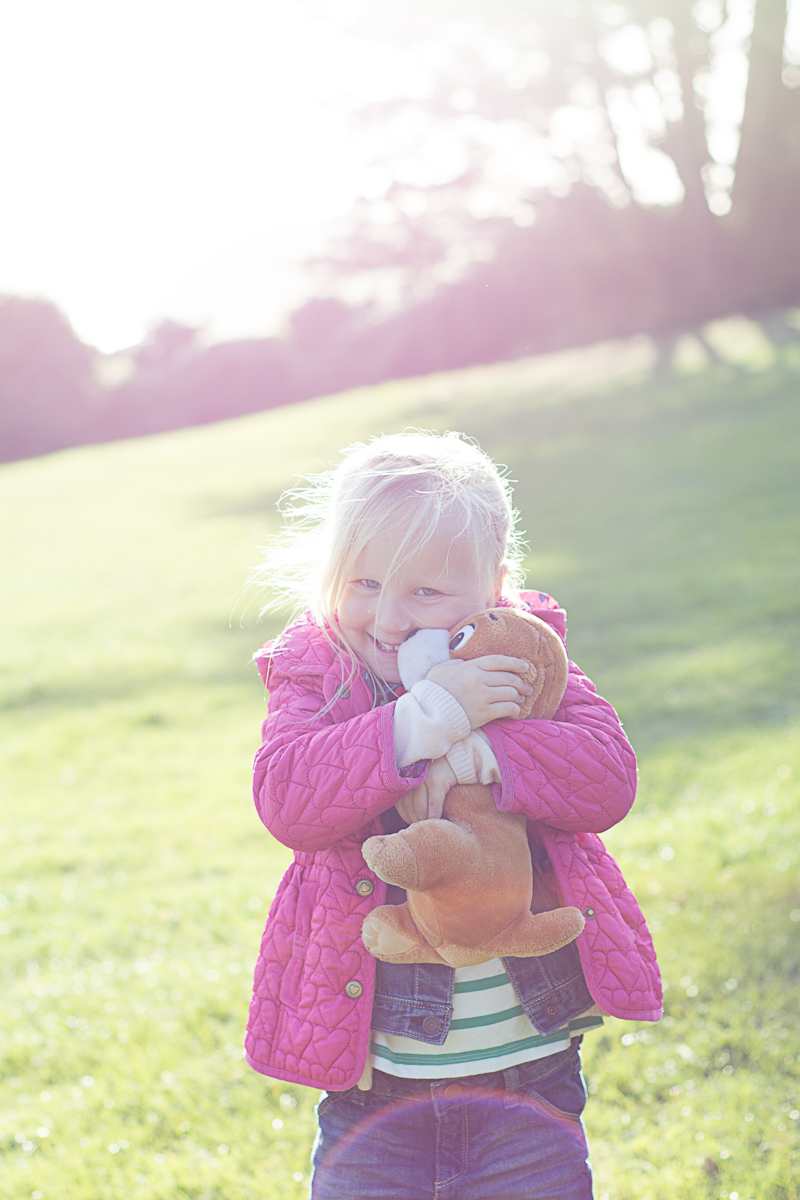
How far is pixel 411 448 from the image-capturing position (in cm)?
176

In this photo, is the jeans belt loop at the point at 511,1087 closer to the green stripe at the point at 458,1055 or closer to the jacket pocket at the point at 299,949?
the green stripe at the point at 458,1055

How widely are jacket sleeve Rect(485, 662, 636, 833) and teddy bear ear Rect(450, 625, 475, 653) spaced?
131 mm

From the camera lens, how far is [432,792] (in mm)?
1569

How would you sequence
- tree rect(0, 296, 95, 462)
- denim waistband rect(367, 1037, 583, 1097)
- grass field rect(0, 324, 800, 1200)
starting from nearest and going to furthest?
denim waistband rect(367, 1037, 583, 1097), grass field rect(0, 324, 800, 1200), tree rect(0, 296, 95, 462)

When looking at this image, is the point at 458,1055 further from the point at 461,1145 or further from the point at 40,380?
the point at 40,380

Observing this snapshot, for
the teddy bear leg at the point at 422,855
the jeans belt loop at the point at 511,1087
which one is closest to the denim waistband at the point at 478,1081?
the jeans belt loop at the point at 511,1087

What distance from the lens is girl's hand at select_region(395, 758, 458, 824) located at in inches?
61.6

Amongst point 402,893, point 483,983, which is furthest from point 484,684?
point 483,983

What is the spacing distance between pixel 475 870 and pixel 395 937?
0.19 metres

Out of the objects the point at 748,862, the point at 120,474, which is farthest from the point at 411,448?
the point at 120,474

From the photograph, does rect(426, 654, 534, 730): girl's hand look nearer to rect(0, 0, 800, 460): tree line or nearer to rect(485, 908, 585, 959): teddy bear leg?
rect(485, 908, 585, 959): teddy bear leg

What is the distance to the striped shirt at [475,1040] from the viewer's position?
1659 mm

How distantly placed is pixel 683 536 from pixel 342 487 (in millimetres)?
7270

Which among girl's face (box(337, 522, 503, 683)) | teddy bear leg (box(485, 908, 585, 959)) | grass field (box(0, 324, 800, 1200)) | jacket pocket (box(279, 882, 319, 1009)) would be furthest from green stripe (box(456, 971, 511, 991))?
grass field (box(0, 324, 800, 1200))
